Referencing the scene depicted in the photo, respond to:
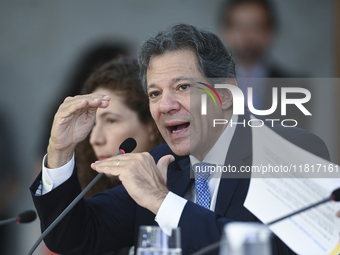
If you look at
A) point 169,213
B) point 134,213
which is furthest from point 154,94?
point 169,213

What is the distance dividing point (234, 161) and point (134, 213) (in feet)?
1.75

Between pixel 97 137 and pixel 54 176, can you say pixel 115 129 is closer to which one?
pixel 97 137

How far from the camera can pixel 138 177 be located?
4.55 ft

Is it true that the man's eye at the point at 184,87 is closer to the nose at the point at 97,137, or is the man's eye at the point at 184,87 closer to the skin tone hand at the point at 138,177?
the skin tone hand at the point at 138,177

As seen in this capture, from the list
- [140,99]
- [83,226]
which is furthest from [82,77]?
[83,226]

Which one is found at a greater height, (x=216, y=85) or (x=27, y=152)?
(x=216, y=85)

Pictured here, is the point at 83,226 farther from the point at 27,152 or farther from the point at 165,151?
the point at 27,152

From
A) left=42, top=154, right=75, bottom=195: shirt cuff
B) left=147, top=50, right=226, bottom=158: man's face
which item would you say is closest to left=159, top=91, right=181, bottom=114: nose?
left=147, top=50, right=226, bottom=158: man's face

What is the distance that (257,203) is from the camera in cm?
108

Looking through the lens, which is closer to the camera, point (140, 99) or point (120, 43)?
point (140, 99)

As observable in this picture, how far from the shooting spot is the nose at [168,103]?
1765 millimetres

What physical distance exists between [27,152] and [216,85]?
2351 millimetres

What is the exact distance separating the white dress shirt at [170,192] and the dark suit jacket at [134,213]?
24 millimetres

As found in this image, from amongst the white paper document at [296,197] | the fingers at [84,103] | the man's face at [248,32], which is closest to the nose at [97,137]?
the fingers at [84,103]
